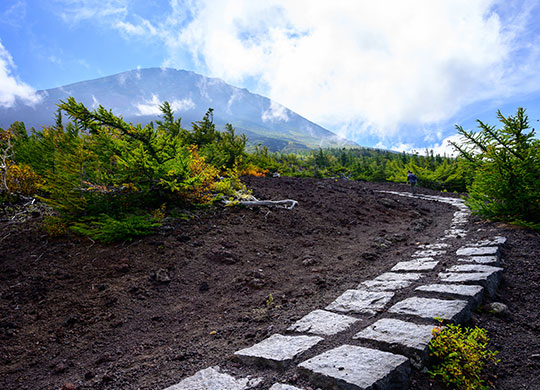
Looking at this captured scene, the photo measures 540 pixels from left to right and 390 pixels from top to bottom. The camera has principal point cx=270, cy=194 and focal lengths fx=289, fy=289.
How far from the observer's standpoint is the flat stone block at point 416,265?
162 inches

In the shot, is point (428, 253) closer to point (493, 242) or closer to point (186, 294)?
point (493, 242)

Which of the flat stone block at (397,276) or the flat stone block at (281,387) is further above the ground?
the flat stone block at (397,276)

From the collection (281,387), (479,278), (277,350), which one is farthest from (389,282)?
(281,387)

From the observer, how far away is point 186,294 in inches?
161

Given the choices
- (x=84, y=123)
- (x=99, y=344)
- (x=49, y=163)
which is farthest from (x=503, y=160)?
(x=49, y=163)

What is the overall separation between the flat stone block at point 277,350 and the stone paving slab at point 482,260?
8.96 feet

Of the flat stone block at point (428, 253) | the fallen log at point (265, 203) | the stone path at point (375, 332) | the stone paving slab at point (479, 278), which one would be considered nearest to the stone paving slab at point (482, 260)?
the stone path at point (375, 332)

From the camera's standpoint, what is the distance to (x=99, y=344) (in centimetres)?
311

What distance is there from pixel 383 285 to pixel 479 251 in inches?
71.1

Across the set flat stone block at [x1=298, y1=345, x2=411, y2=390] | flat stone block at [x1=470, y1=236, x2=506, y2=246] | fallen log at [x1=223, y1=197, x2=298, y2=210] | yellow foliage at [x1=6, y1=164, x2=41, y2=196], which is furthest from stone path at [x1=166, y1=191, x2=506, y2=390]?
yellow foliage at [x1=6, y1=164, x2=41, y2=196]

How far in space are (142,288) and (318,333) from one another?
8.63 feet

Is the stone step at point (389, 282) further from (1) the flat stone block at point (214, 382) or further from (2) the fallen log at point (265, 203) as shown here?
(2) the fallen log at point (265, 203)

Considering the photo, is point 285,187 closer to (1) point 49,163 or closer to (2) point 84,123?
(2) point 84,123

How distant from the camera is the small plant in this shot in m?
1.96
